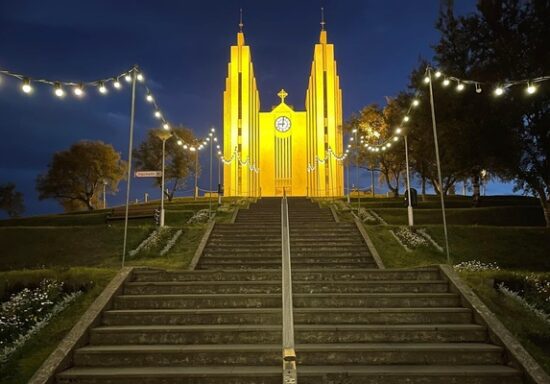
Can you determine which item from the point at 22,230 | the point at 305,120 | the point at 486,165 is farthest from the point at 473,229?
the point at 305,120

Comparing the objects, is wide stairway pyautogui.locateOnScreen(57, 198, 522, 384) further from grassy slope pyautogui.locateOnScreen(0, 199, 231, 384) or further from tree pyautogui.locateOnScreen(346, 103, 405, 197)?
tree pyautogui.locateOnScreen(346, 103, 405, 197)

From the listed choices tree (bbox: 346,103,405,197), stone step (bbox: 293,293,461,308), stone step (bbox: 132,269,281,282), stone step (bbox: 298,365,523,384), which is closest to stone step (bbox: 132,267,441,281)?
stone step (bbox: 132,269,281,282)

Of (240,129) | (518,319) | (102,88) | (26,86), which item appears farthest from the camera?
(240,129)

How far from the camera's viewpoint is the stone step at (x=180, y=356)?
7.32 metres

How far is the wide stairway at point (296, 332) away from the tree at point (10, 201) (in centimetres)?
5528

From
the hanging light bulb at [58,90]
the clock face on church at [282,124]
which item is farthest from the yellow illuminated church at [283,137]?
the hanging light bulb at [58,90]

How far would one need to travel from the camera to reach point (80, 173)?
157ft

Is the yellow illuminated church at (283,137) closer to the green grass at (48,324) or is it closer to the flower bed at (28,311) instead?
the green grass at (48,324)

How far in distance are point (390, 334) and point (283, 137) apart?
50892 millimetres

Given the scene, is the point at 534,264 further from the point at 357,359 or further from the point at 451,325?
the point at 357,359

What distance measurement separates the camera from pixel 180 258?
14273mm

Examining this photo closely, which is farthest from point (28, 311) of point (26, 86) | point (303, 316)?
point (303, 316)

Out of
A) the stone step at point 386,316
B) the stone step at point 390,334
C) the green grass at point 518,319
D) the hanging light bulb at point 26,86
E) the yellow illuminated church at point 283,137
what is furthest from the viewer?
the yellow illuminated church at point 283,137

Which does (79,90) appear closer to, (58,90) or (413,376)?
(58,90)
